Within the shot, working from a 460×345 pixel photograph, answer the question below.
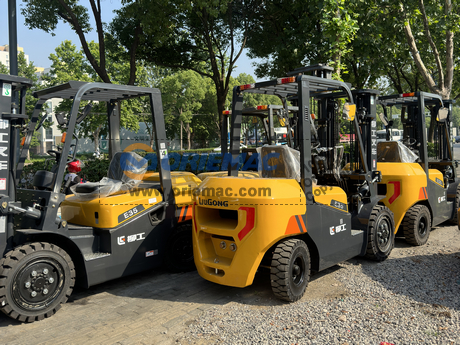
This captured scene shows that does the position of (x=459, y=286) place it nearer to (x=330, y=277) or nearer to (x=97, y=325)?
(x=330, y=277)

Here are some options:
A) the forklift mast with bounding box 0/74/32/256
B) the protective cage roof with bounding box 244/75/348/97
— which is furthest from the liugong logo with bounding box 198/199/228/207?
the forklift mast with bounding box 0/74/32/256

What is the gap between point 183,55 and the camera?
54.2 ft

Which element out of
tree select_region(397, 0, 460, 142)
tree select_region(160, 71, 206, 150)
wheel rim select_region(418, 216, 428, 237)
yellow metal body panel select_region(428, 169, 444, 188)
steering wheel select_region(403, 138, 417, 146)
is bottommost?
wheel rim select_region(418, 216, 428, 237)

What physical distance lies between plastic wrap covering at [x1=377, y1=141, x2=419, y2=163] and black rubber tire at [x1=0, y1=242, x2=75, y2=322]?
611 centimetres

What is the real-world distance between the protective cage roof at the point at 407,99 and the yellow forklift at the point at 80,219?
470 cm

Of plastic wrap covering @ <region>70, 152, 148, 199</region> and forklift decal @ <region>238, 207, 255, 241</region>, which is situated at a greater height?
plastic wrap covering @ <region>70, 152, 148, 199</region>

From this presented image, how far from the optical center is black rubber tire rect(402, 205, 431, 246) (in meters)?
7.19

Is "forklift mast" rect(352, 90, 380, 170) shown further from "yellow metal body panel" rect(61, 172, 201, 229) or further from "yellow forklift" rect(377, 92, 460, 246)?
"yellow metal body panel" rect(61, 172, 201, 229)

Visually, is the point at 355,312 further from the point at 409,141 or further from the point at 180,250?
the point at 409,141

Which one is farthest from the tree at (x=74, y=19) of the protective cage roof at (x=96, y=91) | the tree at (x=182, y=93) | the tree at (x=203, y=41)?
the tree at (x=182, y=93)

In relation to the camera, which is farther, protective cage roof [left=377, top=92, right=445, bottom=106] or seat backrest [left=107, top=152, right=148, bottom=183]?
protective cage roof [left=377, top=92, right=445, bottom=106]

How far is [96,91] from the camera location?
5.56 m

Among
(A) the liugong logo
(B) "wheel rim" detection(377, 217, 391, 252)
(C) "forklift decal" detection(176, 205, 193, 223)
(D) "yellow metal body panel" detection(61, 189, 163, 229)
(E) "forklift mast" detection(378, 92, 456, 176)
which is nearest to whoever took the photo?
(A) the liugong logo

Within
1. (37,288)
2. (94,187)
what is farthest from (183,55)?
(37,288)
